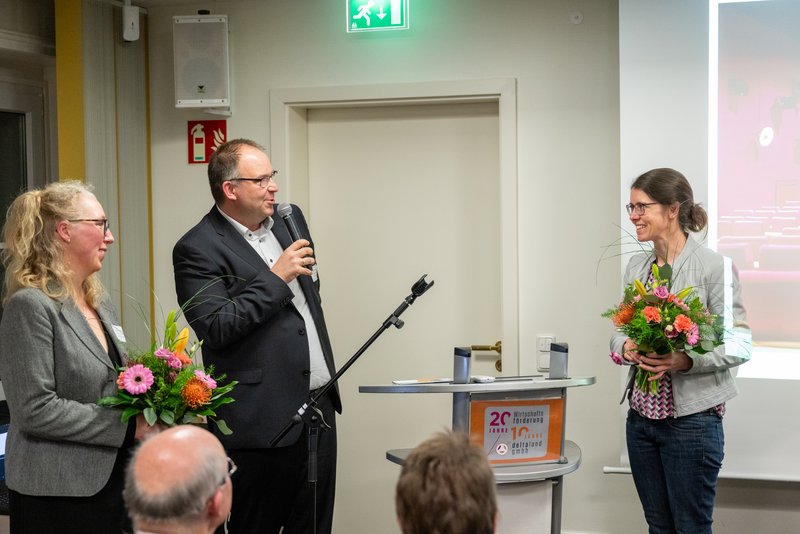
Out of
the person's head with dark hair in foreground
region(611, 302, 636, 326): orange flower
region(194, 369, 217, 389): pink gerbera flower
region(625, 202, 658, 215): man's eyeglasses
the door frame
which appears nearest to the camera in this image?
the person's head with dark hair in foreground

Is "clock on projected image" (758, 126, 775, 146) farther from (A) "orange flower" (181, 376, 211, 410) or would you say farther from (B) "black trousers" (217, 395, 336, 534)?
(A) "orange flower" (181, 376, 211, 410)

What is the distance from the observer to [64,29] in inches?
170

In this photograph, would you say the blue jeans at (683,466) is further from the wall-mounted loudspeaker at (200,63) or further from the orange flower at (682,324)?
the wall-mounted loudspeaker at (200,63)

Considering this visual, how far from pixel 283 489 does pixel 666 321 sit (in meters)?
1.40

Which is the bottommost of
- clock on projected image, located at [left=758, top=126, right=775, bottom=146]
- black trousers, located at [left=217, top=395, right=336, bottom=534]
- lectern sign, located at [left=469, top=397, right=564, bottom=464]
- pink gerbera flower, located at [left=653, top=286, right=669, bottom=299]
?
black trousers, located at [left=217, top=395, right=336, bottom=534]

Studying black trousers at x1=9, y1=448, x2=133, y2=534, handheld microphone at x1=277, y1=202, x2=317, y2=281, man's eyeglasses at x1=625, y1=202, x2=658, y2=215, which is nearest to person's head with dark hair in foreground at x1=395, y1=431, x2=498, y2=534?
black trousers at x1=9, y1=448, x2=133, y2=534

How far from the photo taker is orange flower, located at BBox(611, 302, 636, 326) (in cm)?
298

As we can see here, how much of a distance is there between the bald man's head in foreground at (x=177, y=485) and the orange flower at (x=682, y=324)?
1.69 meters

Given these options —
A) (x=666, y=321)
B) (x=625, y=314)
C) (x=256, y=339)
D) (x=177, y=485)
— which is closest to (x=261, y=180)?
(x=256, y=339)

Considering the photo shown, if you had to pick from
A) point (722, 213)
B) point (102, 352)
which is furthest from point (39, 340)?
point (722, 213)

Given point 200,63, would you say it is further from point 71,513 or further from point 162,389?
point 71,513

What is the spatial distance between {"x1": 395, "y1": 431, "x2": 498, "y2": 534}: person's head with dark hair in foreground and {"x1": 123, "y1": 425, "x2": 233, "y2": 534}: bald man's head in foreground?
0.35 metres

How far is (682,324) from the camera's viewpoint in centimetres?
285

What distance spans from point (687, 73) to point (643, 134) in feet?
1.00
